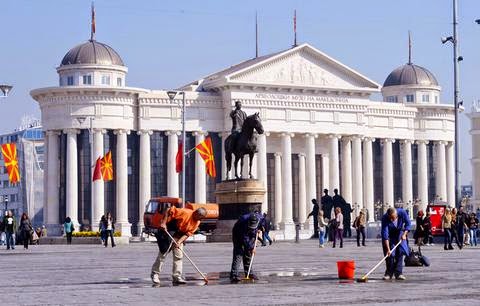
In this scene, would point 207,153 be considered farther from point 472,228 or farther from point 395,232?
point 395,232

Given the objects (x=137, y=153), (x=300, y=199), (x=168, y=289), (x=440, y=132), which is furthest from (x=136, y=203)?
(x=168, y=289)

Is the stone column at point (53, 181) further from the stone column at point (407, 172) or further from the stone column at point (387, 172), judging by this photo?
the stone column at point (407, 172)

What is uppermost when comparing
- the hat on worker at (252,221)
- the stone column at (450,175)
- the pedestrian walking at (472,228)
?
the stone column at (450,175)

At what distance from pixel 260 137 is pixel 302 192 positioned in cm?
766

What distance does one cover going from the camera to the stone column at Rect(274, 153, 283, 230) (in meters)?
99.9

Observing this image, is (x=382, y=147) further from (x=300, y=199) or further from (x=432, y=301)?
(x=432, y=301)

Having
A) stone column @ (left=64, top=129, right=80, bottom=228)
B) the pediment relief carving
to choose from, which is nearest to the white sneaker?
stone column @ (left=64, top=129, right=80, bottom=228)

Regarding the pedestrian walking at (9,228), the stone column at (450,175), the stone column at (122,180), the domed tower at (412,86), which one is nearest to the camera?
the pedestrian walking at (9,228)

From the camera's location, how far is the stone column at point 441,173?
112500 millimetres

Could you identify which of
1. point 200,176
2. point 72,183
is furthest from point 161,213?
point 200,176

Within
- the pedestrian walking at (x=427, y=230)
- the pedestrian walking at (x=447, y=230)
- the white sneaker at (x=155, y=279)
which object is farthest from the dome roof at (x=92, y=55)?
the white sneaker at (x=155, y=279)

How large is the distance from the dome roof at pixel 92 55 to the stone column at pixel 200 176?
9613mm

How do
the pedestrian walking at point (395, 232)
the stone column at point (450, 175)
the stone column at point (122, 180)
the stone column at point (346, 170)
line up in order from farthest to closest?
1. the stone column at point (450, 175)
2. the stone column at point (346, 170)
3. the stone column at point (122, 180)
4. the pedestrian walking at point (395, 232)

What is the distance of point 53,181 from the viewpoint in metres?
95.1
